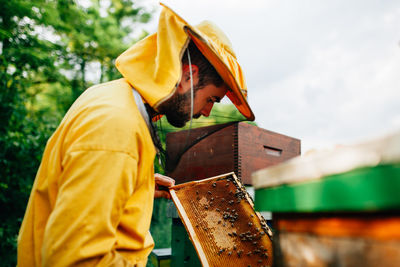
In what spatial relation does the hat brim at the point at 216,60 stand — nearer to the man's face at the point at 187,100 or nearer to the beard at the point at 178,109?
the man's face at the point at 187,100

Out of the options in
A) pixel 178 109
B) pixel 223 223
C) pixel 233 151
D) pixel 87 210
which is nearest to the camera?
pixel 87 210

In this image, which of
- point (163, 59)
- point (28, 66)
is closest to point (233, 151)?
point (163, 59)

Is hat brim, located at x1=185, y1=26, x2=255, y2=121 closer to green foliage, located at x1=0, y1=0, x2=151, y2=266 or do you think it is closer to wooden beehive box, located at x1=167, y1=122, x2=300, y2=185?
wooden beehive box, located at x1=167, y1=122, x2=300, y2=185

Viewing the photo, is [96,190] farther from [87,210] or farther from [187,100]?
[187,100]

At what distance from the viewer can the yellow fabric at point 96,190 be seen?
100 centimetres

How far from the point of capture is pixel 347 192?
57 cm

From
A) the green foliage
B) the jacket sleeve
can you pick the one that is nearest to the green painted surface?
the jacket sleeve

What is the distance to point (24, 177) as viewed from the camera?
550 centimetres

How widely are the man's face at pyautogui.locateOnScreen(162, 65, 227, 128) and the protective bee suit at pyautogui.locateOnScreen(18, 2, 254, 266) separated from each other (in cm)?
17

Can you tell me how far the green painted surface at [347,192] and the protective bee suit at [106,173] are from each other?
0.67 meters

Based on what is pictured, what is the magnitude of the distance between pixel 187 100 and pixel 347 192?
3.85 ft

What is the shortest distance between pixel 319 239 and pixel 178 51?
116 cm

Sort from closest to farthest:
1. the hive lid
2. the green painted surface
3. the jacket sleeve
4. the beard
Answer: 1. the green painted surface
2. the jacket sleeve
3. the beard
4. the hive lid

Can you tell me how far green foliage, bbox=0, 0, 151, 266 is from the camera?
498 centimetres
